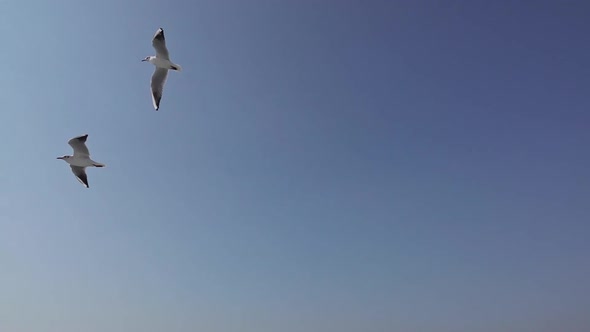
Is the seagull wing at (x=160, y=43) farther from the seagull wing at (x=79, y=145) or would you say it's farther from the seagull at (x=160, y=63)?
the seagull wing at (x=79, y=145)

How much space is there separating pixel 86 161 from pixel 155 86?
7798mm

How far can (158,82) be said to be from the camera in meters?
34.1

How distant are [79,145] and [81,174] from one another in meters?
2.31

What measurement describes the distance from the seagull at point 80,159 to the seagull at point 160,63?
21.3ft

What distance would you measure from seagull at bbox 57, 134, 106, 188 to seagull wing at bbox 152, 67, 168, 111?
624 centimetres

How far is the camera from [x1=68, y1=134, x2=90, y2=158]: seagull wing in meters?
35.6

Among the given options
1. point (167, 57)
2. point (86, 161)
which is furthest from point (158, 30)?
point (86, 161)

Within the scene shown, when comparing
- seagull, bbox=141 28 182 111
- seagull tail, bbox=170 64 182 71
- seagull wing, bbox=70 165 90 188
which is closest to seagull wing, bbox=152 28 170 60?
seagull, bbox=141 28 182 111

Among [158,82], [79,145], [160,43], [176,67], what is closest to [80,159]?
[79,145]

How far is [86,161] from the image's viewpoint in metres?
36.3

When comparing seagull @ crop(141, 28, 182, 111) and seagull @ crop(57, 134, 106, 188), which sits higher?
seagull @ crop(141, 28, 182, 111)

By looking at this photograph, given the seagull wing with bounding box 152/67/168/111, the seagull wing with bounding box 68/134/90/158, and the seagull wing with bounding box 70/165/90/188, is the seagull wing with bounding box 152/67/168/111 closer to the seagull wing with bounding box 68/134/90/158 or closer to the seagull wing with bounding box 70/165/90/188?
the seagull wing with bounding box 68/134/90/158

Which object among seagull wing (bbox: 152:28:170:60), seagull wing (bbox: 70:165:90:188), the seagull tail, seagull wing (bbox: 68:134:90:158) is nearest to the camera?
seagull wing (bbox: 152:28:170:60)

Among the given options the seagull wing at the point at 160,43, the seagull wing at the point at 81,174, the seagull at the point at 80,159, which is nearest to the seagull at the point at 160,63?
the seagull wing at the point at 160,43
